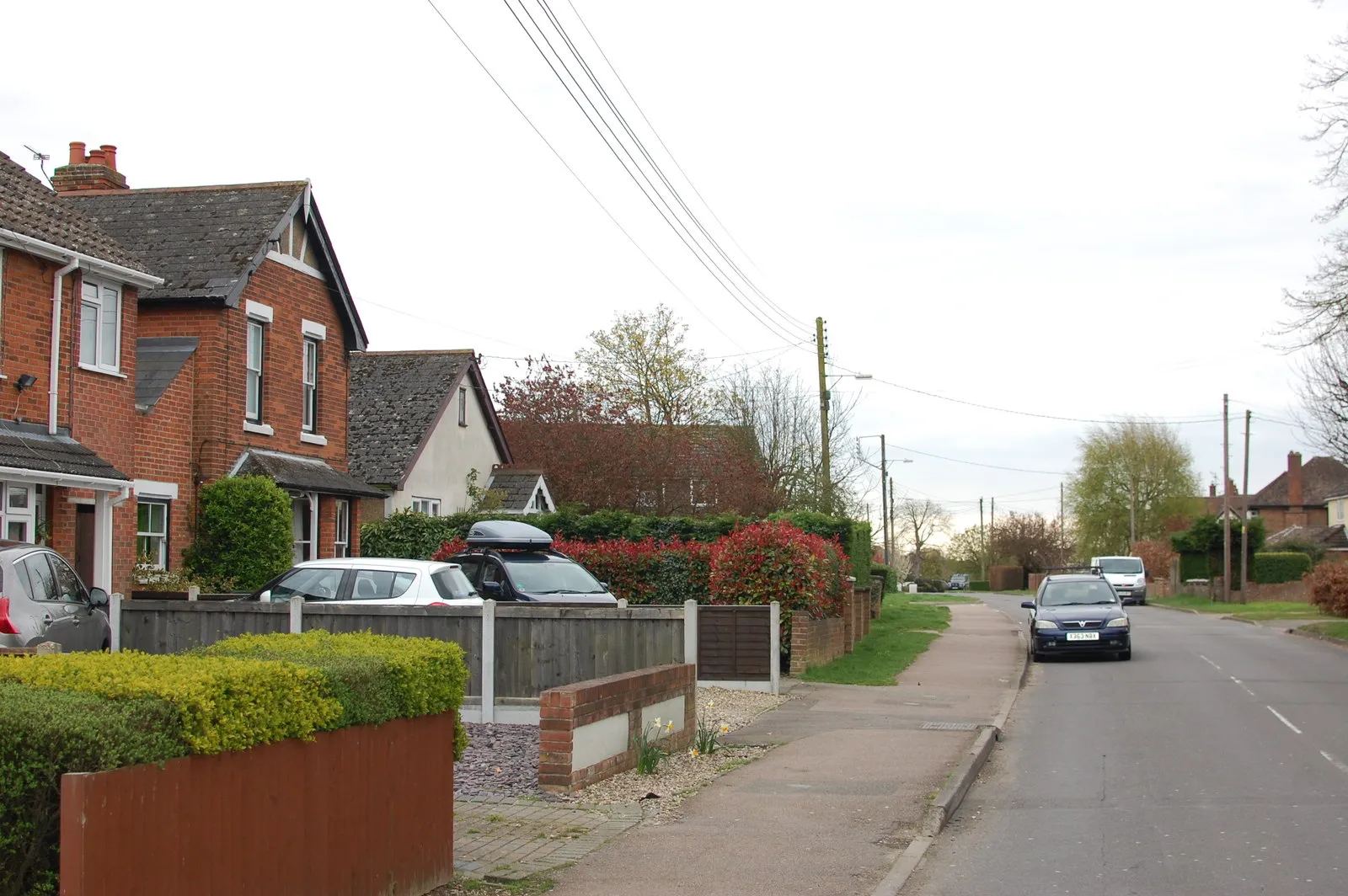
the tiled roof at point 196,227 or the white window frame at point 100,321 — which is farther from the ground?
the tiled roof at point 196,227

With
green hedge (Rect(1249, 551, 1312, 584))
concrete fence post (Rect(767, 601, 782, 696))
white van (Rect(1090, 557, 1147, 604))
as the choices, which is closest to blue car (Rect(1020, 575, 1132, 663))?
concrete fence post (Rect(767, 601, 782, 696))

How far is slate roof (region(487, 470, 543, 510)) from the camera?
34.7m

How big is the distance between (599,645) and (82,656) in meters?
8.38

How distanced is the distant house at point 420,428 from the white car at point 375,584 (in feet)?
45.5

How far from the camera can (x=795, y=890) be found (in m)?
7.57

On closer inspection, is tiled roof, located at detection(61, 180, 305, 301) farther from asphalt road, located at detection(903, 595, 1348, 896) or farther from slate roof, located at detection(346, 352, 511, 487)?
asphalt road, located at detection(903, 595, 1348, 896)

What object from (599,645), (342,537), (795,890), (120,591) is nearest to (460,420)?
(342,537)

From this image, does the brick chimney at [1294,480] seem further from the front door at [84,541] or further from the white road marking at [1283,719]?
the front door at [84,541]

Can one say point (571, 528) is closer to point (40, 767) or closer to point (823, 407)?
point (823, 407)

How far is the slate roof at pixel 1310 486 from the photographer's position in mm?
88312

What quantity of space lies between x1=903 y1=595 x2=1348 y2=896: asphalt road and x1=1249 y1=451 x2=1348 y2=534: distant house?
247 ft

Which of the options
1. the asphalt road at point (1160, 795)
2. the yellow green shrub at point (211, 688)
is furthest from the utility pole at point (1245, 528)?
the yellow green shrub at point (211, 688)

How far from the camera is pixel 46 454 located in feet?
57.6

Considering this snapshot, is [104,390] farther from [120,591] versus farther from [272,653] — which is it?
[272,653]
